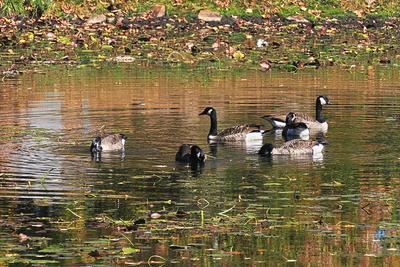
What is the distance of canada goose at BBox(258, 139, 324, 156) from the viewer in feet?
70.7

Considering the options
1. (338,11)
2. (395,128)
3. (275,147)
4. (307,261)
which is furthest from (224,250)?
(338,11)

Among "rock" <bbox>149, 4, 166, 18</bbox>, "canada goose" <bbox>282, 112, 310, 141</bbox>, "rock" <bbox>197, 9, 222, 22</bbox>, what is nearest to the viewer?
"canada goose" <bbox>282, 112, 310, 141</bbox>

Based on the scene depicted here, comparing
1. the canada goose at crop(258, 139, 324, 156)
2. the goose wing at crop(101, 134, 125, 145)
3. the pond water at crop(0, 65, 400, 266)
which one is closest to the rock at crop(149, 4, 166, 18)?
the pond water at crop(0, 65, 400, 266)

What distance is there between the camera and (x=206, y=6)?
5062cm

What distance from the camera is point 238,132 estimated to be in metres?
23.7

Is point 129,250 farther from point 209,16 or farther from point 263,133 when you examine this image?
point 209,16

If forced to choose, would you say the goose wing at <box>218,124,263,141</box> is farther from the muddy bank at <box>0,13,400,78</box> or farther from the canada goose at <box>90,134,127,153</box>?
the muddy bank at <box>0,13,400,78</box>

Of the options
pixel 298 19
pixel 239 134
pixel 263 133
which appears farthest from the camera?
pixel 298 19

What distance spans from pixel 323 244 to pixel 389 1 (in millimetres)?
40655

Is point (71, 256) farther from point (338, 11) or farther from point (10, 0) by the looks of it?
point (338, 11)

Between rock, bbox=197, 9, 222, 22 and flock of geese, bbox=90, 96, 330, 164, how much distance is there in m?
22.2

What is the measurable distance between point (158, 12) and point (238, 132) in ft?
86.8

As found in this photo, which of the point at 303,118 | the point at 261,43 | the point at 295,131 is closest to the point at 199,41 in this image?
the point at 261,43

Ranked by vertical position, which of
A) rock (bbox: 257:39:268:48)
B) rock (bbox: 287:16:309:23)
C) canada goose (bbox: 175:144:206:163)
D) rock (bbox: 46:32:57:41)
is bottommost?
canada goose (bbox: 175:144:206:163)
